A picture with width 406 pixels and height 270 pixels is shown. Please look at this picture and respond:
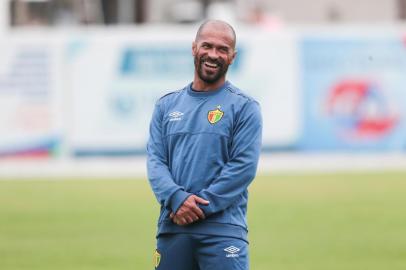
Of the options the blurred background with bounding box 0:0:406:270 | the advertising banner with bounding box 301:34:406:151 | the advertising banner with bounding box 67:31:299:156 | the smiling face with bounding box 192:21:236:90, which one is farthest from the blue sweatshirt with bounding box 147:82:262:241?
the advertising banner with bounding box 301:34:406:151

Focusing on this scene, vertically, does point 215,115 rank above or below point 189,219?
above

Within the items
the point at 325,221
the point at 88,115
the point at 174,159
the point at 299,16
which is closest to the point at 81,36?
the point at 88,115

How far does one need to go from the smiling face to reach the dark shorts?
0.84m

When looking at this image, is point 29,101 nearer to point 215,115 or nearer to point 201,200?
point 215,115

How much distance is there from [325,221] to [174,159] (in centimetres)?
834

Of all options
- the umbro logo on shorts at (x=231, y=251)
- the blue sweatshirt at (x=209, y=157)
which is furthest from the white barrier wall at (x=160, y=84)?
the umbro logo on shorts at (x=231, y=251)

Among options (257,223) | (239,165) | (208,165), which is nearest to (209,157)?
(208,165)

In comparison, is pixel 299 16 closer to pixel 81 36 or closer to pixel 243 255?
pixel 81 36

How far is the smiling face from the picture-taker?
676 cm

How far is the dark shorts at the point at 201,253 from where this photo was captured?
6.70 metres

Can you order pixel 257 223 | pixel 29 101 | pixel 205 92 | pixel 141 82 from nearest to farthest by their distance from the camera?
1. pixel 205 92
2. pixel 257 223
3. pixel 29 101
4. pixel 141 82

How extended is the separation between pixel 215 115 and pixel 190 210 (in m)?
0.53

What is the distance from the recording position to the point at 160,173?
6766 mm

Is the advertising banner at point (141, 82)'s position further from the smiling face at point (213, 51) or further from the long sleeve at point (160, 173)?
the smiling face at point (213, 51)
